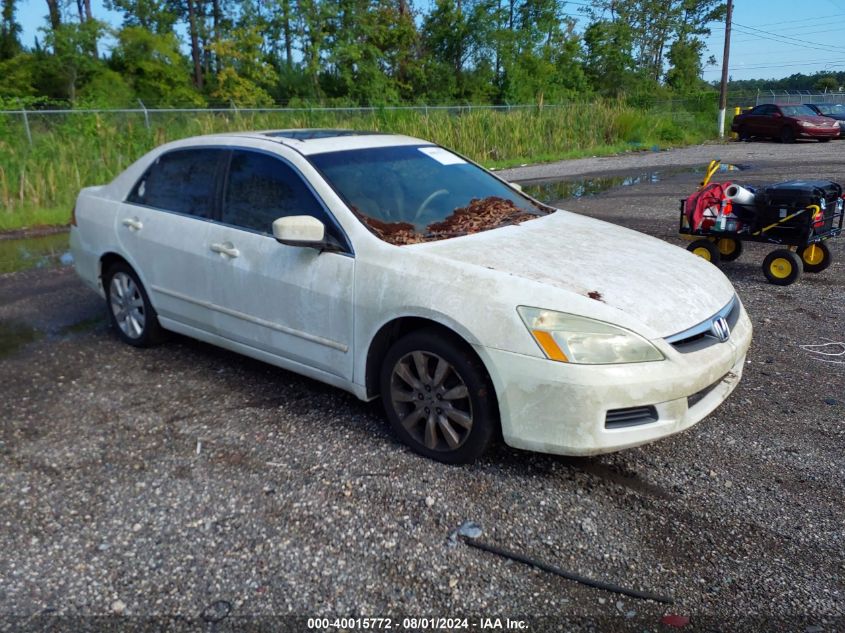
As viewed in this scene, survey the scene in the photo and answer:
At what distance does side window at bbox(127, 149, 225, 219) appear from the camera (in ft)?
15.7

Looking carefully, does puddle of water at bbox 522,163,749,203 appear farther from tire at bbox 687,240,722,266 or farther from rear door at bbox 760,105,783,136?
rear door at bbox 760,105,783,136

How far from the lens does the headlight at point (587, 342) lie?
3.21 meters

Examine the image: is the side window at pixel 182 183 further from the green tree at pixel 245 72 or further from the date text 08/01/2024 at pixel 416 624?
the green tree at pixel 245 72

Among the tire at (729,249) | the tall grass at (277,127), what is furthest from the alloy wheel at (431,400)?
the tall grass at (277,127)

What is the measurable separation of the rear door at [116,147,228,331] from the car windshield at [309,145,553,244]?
93cm

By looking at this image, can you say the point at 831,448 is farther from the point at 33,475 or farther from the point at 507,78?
the point at 507,78

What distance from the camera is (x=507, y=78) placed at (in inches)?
1628

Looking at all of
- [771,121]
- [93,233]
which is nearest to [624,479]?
[93,233]

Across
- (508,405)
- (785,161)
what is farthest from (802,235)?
(785,161)

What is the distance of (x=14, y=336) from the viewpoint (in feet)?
19.5

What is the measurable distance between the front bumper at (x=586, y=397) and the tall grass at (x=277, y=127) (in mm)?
10946

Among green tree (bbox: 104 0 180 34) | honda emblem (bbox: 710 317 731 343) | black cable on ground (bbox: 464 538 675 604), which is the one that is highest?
green tree (bbox: 104 0 180 34)

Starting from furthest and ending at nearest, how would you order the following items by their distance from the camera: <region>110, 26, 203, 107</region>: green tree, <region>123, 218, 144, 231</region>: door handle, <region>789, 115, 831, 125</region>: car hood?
<region>110, 26, 203, 107</region>: green tree, <region>789, 115, 831, 125</region>: car hood, <region>123, 218, 144, 231</region>: door handle

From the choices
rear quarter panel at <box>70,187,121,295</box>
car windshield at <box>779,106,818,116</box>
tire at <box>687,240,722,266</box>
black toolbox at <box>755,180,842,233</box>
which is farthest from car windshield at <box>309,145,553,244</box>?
car windshield at <box>779,106,818,116</box>
